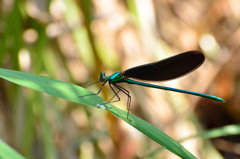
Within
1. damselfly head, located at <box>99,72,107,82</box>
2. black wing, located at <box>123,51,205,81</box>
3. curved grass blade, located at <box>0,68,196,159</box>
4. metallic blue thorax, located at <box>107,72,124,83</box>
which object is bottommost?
curved grass blade, located at <box>0,68,196,159</box>

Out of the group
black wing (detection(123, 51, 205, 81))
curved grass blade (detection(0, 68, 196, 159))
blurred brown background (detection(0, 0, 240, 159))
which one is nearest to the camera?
curved grass blade (detection(0, 68, 196, 159))

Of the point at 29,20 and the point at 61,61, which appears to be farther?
the point at 61,61

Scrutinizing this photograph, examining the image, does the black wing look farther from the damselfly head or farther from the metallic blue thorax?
the damselfly head

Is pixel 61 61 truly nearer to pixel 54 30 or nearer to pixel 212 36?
pixel 54 30

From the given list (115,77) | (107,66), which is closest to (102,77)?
(115,77)

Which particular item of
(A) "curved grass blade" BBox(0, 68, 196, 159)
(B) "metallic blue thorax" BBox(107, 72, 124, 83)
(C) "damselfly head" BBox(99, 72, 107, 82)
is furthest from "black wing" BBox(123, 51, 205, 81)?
(A) "curved grass blade" BBox(0, 68, 196, 159)

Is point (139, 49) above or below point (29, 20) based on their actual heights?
above

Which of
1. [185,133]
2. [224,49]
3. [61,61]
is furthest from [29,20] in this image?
[224,49]
